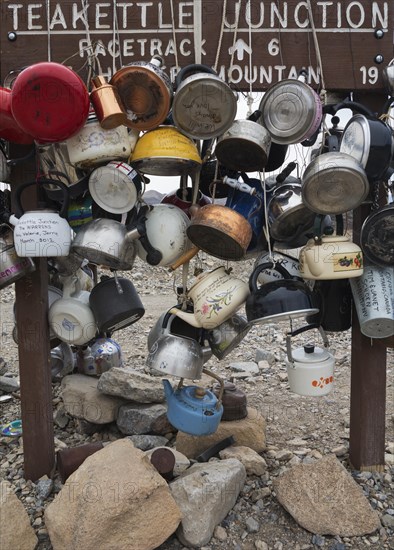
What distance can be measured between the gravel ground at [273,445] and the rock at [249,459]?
0.10 ft

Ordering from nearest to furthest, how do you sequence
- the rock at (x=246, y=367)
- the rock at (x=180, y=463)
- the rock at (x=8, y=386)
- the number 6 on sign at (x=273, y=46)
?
1. the number 6 on sign at (x=273, y=46)
2. the rock at (x=180, y=463)
3. the rock at (x=8, y=386)
4. the rock at (x=246, y=367)

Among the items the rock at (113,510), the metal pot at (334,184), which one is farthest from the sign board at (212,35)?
the rock at (113,510)

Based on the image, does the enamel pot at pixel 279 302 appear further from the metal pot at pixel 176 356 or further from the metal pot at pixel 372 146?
the metal pot at pixel 372 146

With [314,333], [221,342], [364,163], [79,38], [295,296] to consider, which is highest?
[79,38]

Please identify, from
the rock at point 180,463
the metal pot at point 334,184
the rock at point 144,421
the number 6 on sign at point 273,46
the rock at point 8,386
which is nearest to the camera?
the metal pot at point 334,184

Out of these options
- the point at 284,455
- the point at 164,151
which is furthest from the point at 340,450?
the point at 164,151

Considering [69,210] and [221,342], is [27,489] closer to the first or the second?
[221,342]

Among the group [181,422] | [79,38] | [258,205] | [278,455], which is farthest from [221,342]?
[79,38]

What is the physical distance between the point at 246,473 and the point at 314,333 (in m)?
2.87

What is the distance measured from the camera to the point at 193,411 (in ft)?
6.00

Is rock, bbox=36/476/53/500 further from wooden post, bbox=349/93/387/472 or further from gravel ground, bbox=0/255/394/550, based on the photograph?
wooden post, bbox=349/93/387/472

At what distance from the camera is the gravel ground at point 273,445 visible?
68.7 inches

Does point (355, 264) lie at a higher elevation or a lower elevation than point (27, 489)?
higher

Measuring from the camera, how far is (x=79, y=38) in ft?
5.98
